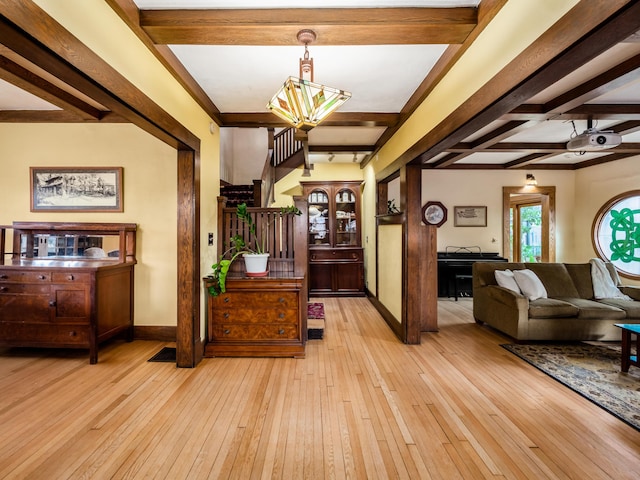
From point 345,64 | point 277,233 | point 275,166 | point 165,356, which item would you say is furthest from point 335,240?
point 345,64

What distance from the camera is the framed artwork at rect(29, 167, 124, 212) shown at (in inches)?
154

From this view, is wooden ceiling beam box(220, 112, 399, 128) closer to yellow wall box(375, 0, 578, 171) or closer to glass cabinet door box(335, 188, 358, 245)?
yellow wall box(375, 0, 578, 171)

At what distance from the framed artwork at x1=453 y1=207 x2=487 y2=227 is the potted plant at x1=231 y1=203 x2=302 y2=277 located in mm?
4423

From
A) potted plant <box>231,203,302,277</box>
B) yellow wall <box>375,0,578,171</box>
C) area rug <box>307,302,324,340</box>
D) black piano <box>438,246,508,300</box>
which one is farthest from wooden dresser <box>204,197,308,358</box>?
black piano <box>438,246,508,300</box>

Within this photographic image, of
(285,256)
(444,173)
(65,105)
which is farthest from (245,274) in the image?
(444,173)

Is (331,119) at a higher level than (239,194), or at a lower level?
higher

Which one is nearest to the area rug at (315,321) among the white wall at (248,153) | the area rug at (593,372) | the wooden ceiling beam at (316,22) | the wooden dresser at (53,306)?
the area rug at (593,372)

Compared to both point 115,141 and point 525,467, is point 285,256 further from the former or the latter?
point 525,467

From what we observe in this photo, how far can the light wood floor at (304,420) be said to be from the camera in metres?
1.83

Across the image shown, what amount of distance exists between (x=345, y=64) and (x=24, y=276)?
369cm

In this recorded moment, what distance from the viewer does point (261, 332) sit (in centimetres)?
340

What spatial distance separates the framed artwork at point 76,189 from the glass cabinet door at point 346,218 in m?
3.87

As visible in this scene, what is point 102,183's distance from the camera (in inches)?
156

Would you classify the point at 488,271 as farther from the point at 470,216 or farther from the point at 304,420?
the point at 304,420
